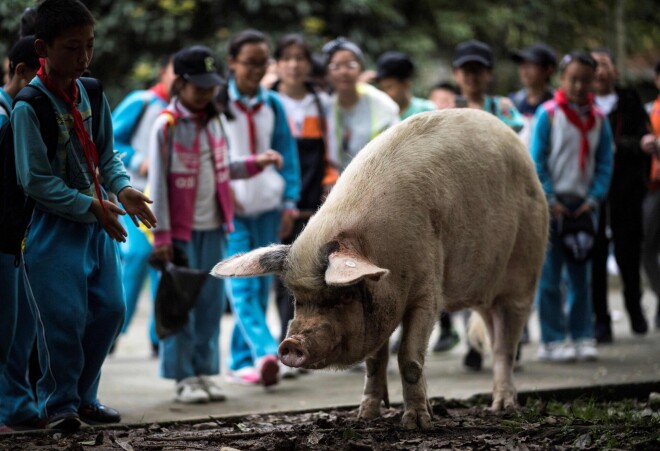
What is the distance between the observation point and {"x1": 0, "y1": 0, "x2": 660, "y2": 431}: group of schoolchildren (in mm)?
5328

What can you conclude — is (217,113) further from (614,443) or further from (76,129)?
(614,443)

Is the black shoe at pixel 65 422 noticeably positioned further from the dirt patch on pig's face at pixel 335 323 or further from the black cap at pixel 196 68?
the black cap at pixel 196 68

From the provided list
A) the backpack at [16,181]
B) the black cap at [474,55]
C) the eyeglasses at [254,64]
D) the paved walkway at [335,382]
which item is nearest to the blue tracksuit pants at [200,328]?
the paved walkway at [335,382]

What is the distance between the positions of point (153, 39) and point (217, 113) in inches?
348

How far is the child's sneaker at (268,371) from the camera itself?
23.5 ft

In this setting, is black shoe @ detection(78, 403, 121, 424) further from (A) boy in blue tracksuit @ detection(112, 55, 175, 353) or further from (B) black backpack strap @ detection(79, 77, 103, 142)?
(A) boy in blue tracksuit @ detection(112, 55, 175, 353)

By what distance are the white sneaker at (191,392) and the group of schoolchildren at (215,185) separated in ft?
0.04

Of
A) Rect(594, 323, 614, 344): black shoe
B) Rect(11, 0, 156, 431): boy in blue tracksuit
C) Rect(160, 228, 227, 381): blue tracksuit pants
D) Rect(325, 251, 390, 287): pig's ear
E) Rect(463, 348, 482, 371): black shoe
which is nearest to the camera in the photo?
Rect(325, 251, 390, 287): pig's ear

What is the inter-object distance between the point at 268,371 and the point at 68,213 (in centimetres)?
232

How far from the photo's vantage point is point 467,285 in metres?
5.97

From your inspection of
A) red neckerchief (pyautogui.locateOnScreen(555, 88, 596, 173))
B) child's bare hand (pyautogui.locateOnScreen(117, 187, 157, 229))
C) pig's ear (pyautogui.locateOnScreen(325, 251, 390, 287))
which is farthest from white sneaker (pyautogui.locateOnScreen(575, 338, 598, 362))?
child's bare hand (pyautogui.locateOnScreen(117, 187, 157, 229))

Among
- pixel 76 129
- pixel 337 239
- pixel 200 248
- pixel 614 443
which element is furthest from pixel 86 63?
pixel 614 443

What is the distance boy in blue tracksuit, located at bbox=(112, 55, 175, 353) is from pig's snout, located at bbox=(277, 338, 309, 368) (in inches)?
129

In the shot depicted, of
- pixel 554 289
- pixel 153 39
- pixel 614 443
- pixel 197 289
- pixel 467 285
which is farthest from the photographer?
pixel 153 39
